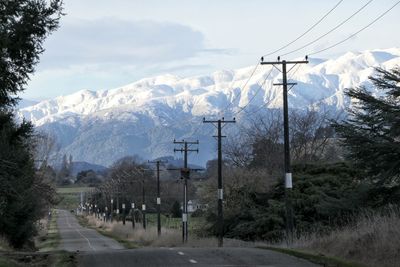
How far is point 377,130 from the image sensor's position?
2956 centimetres

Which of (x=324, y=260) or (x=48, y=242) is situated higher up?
(x=324, y=260)

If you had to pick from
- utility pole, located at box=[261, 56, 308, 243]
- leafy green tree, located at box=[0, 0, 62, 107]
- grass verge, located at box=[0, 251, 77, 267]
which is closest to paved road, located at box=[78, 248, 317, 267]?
grass verge, located at box=[0, 251, 77, 267]

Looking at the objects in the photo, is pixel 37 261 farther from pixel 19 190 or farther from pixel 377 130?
pixel 19 190

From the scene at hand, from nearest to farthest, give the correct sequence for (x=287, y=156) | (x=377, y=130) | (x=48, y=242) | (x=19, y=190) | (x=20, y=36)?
1. (x=20, y=36)
2. (x=377, y=130)
3. (x=287, y=156)
4. (x=19, y=190)
5. (x=48, y=242)

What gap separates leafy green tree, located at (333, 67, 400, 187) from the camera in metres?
28.3

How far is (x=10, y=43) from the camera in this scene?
16.7 meters


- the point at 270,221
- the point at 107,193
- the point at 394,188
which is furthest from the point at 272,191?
the point at 107,193

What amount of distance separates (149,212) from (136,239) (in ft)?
272

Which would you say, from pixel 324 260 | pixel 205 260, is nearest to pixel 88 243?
pixel 205 260

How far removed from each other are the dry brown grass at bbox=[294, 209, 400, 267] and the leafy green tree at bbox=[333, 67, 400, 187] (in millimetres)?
8194

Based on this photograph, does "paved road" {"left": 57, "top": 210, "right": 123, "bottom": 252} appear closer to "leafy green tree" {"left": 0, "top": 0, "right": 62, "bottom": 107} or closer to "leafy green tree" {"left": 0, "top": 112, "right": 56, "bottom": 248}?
"leafy green tree" {"left": 0, "top": 112, "right": 56, "bottom": 248}

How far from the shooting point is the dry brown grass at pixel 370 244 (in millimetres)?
16019

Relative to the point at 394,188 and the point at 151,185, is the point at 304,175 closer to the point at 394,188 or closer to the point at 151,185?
the point at 394,188

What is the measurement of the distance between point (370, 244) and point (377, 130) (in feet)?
42.3
